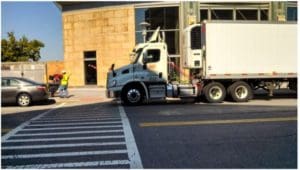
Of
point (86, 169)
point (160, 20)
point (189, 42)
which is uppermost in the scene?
point (160, 20)

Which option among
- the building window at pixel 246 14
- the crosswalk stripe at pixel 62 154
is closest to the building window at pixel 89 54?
the building window at pixel 246 14

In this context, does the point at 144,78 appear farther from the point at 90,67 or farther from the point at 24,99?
the point at 90,67

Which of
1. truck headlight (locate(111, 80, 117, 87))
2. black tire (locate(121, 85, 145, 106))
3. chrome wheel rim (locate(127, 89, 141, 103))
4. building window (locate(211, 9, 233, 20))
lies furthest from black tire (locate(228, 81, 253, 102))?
building window (locate(211, 9, 233, 20))

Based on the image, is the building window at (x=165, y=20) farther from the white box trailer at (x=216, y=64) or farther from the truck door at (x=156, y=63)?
the truck door at (x=156, y=63)

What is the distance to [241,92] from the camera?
1753 centimetres

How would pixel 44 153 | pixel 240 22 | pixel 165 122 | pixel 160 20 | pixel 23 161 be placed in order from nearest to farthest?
pixel 23 161
pixel 44 153
pixel 165 122
pixel 240 22
pixel 160 20

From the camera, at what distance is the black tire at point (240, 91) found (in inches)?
682

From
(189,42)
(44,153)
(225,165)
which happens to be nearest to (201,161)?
(225,165)

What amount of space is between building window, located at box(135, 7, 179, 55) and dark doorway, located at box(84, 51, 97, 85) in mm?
4248

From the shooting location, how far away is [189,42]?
57.9 feet

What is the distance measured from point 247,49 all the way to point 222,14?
35.9 feet

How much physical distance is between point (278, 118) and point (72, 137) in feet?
19.3

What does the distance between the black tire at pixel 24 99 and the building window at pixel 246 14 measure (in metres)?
15.9

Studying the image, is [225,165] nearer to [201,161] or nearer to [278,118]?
[201,161]
